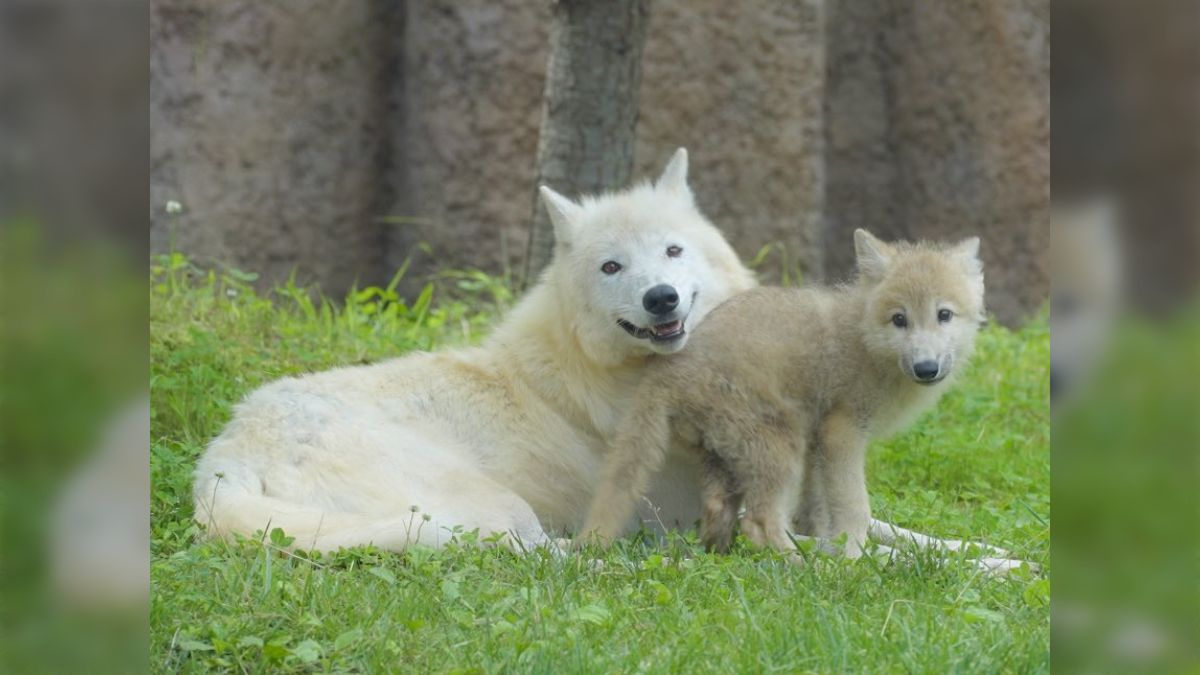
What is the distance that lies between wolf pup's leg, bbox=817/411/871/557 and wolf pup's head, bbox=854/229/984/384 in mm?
307

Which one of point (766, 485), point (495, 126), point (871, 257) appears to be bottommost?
point (766, 485)

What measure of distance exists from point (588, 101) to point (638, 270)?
281 cm

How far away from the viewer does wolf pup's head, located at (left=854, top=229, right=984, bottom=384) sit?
4.67 m

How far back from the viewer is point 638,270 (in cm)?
526

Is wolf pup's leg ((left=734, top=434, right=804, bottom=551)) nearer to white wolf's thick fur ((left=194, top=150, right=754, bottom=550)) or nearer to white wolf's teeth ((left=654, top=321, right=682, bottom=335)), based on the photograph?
white wolf's thick fur ((left=194, top=150, right=754, bottom=550))

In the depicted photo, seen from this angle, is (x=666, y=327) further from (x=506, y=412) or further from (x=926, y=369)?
(x=926, y=369)

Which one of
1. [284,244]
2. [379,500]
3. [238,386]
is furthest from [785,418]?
[284,244]

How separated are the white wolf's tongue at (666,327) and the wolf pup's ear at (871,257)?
2.45 feet

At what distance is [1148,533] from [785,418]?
3.22 m

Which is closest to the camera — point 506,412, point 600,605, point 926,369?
point 600,605

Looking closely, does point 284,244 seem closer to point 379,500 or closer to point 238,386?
point 238,386

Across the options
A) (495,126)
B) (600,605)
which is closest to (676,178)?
(600,605)

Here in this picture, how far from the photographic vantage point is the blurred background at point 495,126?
31.8ft

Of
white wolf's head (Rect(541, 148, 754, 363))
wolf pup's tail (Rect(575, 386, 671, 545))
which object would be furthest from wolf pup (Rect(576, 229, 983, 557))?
white wolf's head (Rect(541, 148, 754, 363))
